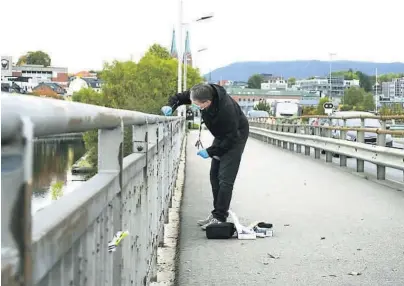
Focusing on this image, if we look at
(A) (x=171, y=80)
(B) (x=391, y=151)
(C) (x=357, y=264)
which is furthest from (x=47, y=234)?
(A) (x=171, y=80)

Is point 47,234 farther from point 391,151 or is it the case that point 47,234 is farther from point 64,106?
point 391,151

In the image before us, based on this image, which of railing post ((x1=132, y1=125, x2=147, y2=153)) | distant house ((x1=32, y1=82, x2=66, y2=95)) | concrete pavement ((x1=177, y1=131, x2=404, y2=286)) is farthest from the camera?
distant house ((x1=32, y1=82, x2=66, y2=95))

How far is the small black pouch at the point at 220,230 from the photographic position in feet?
24.8

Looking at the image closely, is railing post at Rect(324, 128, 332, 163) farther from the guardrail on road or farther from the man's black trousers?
the man's black trousers

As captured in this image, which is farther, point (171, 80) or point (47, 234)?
point (171, 80)

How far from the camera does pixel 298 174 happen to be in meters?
16.1

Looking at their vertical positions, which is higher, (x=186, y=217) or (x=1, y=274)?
(x=1, y=274)

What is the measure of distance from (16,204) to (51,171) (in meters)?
1.54

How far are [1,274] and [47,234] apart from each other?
13.0 inches

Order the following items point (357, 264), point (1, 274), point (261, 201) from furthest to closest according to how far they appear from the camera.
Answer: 1. point (261, 201)
2. point (357, 264)
3. point (1, 274)

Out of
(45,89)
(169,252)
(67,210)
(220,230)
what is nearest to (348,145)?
(45,89)

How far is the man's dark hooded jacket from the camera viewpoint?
7.52 metres

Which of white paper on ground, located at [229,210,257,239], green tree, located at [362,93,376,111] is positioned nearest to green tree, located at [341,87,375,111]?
green tree, located at [362,93,376,111]

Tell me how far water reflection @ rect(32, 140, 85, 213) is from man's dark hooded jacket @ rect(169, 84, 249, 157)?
357cm
